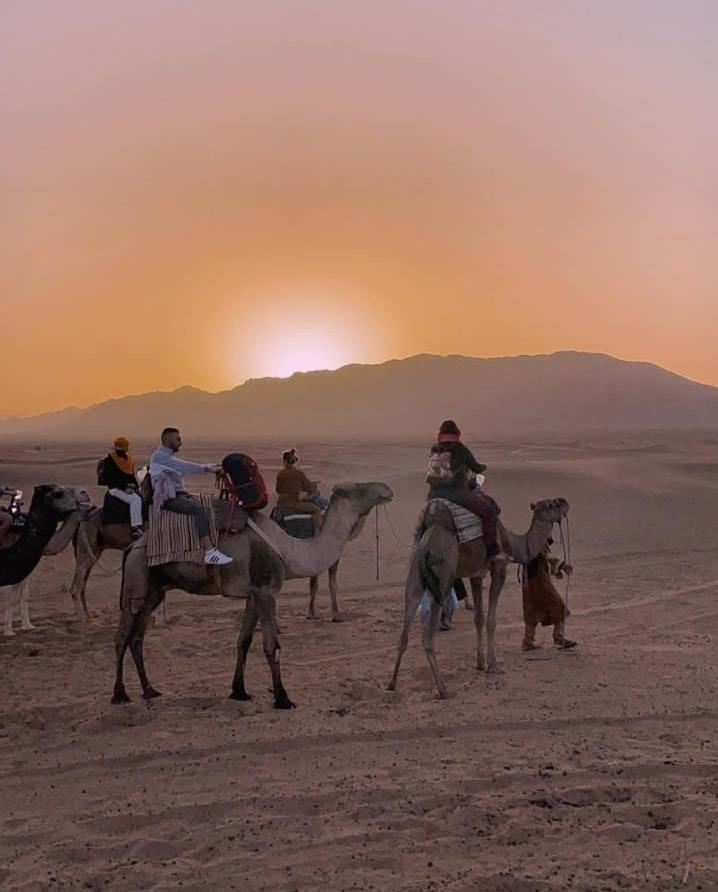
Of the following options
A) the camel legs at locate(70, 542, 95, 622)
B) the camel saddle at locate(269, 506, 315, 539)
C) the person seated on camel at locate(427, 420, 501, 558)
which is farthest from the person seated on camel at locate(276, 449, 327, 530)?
the person seated on camel at locate(427, 420, 501, 558)

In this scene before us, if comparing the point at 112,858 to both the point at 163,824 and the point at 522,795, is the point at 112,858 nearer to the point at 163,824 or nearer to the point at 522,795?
the point at 163,824

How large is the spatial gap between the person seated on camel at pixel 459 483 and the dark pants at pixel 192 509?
7.88 feet

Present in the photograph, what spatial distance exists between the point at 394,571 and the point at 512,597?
3534 millimetres

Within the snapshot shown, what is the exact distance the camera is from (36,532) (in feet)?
32.5

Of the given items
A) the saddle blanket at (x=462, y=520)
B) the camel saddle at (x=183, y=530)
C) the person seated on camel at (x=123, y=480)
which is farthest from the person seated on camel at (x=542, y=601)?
the person seated on camel at (x=123, y=480)

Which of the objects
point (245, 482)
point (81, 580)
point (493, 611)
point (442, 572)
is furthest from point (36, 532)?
point (493, 611)

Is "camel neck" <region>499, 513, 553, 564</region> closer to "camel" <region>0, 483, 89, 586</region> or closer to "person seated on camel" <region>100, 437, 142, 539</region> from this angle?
"camel" <region>0, 483, 89, 586</region>

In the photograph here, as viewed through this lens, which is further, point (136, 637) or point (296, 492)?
point (296, 492)

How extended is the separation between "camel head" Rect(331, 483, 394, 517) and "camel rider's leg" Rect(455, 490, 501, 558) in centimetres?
83

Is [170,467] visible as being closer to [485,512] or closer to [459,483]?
[459,483]

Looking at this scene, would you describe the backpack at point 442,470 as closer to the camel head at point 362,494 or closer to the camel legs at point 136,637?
the camel head at point 362,494

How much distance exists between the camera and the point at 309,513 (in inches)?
515

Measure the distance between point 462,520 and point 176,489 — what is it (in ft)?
9.97

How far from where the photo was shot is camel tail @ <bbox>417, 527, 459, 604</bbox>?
30.1 ft
